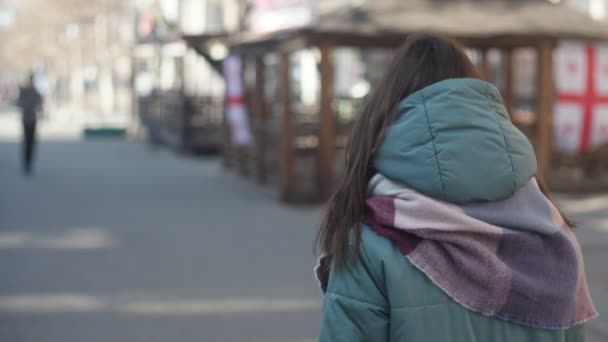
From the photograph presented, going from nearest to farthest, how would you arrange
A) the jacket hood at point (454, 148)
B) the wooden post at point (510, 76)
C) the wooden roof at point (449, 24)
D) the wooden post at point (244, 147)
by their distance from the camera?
the jacket hood at point (454, 148), the wooden roof at point (449, 24), the wooden post at point (510, 76), the wooden post at point (244, 147)

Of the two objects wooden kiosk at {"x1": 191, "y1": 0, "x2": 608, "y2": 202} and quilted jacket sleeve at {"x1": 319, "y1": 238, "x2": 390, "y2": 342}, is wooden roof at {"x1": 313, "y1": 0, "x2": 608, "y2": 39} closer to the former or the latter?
wooden kiosk at {"x1": 191, "y1": 0, "x2": 608, "y2": 202}

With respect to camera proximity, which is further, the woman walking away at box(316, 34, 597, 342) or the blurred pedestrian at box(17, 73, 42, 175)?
the blurred pedestrian at box(17, 73, 42, 175)

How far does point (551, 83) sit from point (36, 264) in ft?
24.3

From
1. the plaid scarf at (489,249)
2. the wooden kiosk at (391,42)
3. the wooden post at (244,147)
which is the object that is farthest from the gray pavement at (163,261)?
the plaid scarf at (489,249)

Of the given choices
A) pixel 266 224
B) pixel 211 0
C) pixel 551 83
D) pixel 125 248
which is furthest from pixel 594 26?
pixel 211 0

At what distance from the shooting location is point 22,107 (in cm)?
1816

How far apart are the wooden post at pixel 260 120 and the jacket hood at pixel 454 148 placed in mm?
12796

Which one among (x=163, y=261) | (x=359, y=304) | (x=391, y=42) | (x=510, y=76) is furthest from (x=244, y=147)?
(x=359, y=304)

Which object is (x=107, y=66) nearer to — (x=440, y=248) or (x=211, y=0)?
(x=211, y=0)

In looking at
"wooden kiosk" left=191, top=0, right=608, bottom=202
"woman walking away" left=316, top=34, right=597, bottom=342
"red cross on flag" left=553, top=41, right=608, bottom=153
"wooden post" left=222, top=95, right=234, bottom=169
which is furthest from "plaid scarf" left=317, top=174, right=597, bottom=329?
"wooden post" left=222, top=95, right=234, bottom=169

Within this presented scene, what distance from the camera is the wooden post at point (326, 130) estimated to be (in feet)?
41.0

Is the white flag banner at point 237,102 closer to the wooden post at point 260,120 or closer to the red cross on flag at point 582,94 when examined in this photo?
the wooden post at point 260,120

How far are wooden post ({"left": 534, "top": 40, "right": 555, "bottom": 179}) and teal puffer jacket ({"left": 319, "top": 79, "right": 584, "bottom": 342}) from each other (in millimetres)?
11119

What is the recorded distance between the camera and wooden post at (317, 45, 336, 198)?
12.5 meters
